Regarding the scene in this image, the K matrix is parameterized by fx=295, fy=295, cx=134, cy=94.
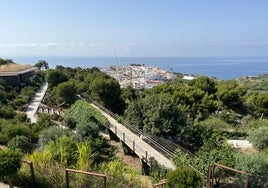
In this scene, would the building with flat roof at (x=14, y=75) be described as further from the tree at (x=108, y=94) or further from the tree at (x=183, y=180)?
the tree at (x=183, y=180)

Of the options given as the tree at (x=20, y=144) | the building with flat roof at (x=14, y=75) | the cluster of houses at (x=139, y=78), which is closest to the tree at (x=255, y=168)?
the tree at (x=20, y=144)

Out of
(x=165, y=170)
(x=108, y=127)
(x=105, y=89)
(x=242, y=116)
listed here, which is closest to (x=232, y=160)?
(x=165, y=170)

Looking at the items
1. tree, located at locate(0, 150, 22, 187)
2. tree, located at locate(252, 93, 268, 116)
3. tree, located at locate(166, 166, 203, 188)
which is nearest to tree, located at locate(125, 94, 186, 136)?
tree, located at locate(166, 166, 203, 188)

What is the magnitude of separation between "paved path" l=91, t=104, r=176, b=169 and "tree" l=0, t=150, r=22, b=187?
758 centimetres

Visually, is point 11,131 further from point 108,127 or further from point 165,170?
point 165,170

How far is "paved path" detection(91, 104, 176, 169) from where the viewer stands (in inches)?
562

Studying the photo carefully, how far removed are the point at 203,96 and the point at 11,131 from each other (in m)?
20.6

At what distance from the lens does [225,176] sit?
819cm

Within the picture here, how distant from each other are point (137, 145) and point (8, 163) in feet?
33.7

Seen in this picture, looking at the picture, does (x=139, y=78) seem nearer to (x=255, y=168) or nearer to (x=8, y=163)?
(x=255, y=168)

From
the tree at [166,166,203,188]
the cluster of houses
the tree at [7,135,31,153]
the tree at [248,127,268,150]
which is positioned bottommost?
the cluster of houses

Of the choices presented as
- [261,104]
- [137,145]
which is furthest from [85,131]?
[261,104]

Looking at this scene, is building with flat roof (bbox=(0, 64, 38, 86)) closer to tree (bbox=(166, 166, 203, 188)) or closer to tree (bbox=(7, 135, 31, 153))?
tree (bbox=(7, 135, 31, 153))

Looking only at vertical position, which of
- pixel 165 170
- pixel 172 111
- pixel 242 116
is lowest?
pixel 242 116
